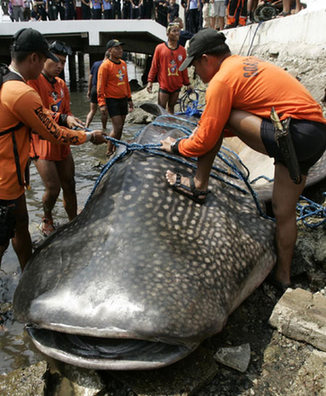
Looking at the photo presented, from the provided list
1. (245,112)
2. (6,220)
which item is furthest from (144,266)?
(245,112)

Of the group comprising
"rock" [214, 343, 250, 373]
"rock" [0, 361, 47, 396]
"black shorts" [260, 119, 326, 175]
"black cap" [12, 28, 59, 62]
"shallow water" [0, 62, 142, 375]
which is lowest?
"shallow water" [0, 62, 142, 375]

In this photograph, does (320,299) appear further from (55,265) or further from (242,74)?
(55,265)

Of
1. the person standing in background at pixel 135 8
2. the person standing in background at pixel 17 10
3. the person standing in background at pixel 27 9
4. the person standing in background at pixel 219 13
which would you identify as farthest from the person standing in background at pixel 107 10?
the person standing in background at pixel 219 13

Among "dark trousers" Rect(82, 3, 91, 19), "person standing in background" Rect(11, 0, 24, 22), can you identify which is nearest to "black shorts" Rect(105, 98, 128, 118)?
"dark trousers" Rect(82, 3, 91, 19)

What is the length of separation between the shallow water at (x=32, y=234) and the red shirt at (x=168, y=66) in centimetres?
185

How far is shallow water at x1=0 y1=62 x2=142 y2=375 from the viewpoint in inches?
121

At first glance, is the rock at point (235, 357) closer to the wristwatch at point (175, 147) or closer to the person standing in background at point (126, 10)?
the wristwatch at point (175, 147)

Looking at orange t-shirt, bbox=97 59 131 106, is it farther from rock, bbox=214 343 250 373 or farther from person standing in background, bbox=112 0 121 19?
person standing in background, bbox=112 0 121 19

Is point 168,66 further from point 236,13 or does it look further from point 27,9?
point 27,9

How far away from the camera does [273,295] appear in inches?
134

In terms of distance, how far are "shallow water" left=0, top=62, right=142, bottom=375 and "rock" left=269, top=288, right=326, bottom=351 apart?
1895 mm

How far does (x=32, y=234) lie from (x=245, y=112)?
10.3 feet

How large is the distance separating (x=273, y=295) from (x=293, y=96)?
166cm

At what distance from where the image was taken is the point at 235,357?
108 inches
